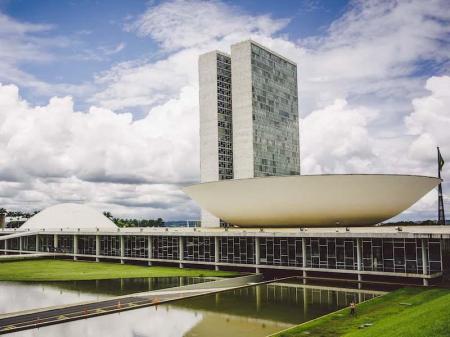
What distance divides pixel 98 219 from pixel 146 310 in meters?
60.6

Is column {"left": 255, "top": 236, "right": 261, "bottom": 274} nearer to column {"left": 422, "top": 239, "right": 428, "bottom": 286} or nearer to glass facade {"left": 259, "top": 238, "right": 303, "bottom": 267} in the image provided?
glass facade {"left": 259, "top": 238, "right": 303, "bottom": 267}

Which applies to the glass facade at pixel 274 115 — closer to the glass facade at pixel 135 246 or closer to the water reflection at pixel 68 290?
the glass facade at pixel 135 246

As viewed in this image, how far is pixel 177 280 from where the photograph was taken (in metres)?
35.8

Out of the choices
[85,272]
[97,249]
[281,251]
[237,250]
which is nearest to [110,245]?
[97,249]

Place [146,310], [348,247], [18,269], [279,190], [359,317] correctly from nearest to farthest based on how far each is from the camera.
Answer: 1. [359,317]
2. [146,310]
3. [348,247]
4. [279,190]
5. [18,269]

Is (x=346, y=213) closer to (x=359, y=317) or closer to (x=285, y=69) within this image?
(x=359, y=317)

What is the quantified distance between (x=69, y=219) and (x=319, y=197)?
5445 cm

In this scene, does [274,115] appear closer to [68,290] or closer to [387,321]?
[68,290]

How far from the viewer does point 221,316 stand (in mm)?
22781

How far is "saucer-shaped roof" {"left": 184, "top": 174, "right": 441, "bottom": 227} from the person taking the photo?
3850cm

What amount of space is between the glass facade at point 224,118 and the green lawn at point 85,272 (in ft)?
143

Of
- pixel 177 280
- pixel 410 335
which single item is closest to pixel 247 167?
pixel 177 280

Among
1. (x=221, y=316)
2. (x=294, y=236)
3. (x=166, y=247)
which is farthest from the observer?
(x=166, y=247)

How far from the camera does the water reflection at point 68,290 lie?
27172 mm
